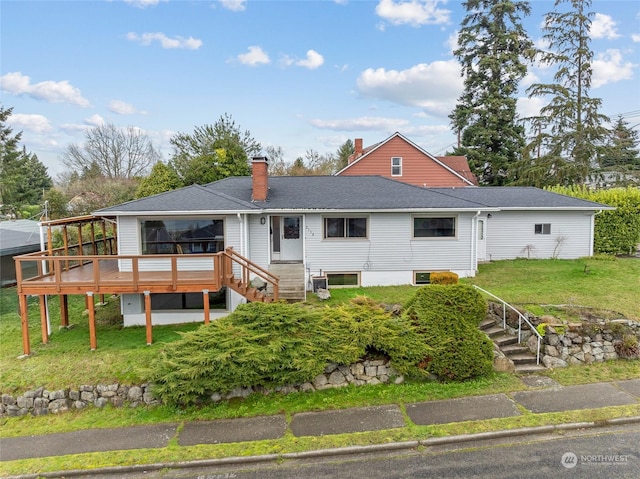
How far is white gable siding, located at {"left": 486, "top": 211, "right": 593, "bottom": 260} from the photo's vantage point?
54.6 feet

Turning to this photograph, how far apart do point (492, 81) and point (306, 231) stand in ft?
94.4

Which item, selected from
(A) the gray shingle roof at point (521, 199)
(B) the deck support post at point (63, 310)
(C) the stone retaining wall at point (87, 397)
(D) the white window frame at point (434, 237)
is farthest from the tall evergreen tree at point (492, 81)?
(B) the deck support post at point (63, 310)

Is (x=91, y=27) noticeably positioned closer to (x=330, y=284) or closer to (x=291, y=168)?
(x=330, y=284)

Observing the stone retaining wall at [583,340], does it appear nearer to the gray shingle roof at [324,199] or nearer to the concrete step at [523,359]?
the concrete step at [523,359]

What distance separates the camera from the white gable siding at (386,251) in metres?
13.0

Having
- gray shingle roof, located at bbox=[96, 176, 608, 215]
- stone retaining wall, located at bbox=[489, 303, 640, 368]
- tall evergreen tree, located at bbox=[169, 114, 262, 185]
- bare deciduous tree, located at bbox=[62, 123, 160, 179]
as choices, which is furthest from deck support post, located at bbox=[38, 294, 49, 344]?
bare deciduous tree, located at bbox=[62, 123, 160, 179]

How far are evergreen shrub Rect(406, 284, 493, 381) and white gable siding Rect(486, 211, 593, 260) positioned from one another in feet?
30.0

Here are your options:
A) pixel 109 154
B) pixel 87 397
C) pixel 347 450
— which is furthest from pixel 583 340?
pixel 109 154

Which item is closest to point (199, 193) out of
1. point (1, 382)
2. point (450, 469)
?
point (1, 382)

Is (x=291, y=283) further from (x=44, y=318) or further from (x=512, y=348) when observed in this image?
(x=44, y=318)

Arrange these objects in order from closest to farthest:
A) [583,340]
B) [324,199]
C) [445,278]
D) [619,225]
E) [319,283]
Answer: [583,340] → [445,278] → [319,283] → [324,199] → [619,225]

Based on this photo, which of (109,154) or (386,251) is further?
(109,154)

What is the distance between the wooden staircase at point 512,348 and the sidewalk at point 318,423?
930 millimetres

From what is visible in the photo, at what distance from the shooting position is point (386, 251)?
43.1 ft
